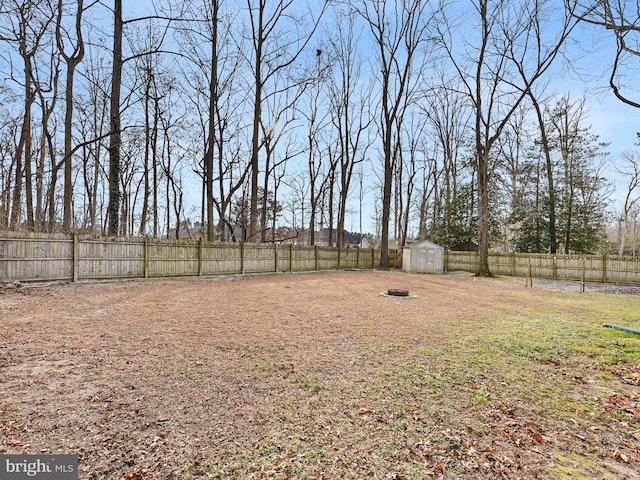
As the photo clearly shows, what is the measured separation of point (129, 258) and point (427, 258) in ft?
47.2

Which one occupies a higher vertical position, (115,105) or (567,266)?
(115,105)

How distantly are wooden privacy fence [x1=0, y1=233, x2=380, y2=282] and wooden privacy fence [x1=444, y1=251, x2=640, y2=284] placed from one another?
968 cm

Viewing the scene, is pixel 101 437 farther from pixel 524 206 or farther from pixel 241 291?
pixel 524 206

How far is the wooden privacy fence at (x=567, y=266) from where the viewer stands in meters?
14.4

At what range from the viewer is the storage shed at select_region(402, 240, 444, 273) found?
18906 millimetres

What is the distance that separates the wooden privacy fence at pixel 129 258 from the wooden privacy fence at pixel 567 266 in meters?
9.68

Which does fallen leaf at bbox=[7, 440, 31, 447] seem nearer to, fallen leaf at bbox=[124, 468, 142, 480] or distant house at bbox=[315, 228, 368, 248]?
fallen leaf at bbox=[124, 468, 142, 480]

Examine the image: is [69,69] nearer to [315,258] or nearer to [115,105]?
[115,105]

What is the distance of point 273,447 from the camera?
84.1 inches

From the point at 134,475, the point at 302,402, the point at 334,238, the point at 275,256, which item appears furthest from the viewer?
the point at 334,238

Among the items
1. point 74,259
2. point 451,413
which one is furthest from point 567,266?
point 74,259

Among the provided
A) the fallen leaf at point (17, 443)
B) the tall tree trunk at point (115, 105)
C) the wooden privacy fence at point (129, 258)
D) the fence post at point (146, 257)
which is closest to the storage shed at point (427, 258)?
the wooden privacy fence at point (129, 258)

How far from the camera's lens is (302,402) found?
9.00 ft

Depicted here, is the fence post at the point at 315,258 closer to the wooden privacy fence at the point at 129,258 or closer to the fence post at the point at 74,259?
the wooden privacy fence at the point at 129,258
